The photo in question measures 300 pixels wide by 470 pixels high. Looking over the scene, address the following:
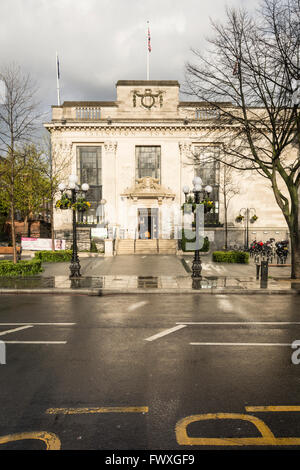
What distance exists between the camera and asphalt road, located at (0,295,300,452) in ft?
12.2

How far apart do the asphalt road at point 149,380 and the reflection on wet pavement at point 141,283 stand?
3771mm

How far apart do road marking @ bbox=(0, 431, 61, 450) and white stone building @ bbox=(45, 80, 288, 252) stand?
29364 mm

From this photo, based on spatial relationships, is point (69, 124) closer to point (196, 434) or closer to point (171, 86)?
point (171, 86)

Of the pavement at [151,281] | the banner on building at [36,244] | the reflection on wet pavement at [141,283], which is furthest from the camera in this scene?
the banner on building at [36,244]

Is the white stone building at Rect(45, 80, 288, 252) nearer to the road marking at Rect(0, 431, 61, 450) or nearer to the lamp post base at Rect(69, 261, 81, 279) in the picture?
the lamp post base at Rect(69, 261, 81, 279)

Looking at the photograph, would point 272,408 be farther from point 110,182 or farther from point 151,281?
point 110,182

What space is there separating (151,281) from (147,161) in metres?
23.0

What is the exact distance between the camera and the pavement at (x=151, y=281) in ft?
41.3

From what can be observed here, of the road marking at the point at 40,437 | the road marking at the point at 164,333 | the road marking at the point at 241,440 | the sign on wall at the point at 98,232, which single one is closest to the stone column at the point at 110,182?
the sign on wall at the point at 98,232

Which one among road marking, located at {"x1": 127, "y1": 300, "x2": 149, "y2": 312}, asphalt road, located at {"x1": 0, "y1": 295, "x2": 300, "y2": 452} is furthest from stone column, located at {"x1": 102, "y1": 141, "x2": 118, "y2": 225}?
asphalt road, located at {"x1": 0, "y1": 295, "x2": 300, "y2": 452}

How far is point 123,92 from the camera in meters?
34.0

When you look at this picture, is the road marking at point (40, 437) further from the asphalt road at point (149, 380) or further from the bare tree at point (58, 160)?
the bare tree at point (58, 160)

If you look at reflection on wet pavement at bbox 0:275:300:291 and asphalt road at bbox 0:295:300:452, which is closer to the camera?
asphalt road at bbox 0:295:300:452
